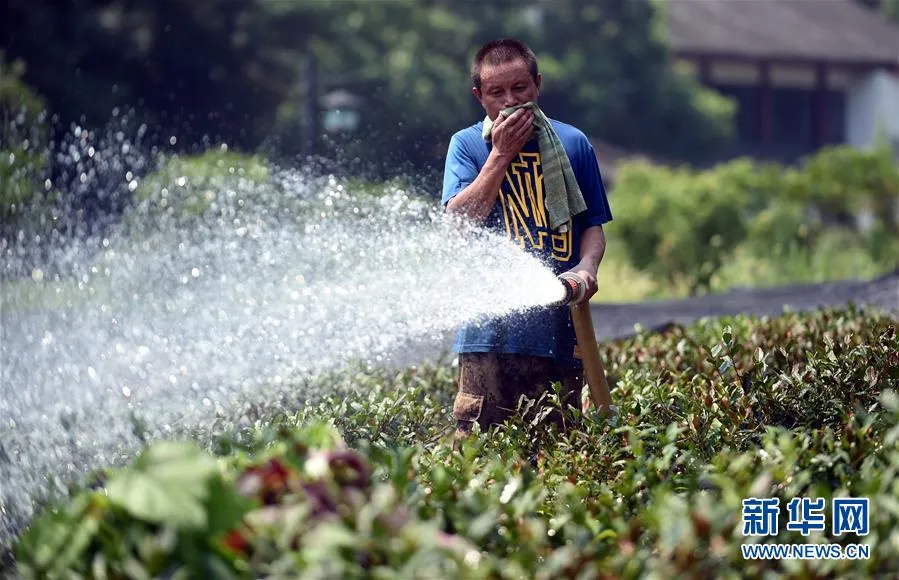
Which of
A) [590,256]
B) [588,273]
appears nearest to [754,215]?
[590,256]

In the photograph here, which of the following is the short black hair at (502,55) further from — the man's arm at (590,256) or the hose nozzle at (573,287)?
the hose nozzle at (573,287)

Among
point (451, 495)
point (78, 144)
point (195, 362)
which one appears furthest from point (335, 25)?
point (451, 495)

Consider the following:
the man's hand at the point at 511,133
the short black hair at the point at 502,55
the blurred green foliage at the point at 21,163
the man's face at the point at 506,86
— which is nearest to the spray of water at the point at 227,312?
the man's hand at the point at 511,133

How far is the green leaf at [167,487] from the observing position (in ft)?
9.05

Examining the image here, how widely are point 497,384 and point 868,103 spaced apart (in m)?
37.0

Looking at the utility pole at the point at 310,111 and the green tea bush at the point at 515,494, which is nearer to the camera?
the green tea bush at the point at 515,494

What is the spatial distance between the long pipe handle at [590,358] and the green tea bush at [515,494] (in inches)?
3.3

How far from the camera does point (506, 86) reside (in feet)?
14.7

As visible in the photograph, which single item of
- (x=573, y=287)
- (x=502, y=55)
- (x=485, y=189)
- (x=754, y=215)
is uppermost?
(x=502, y=55)

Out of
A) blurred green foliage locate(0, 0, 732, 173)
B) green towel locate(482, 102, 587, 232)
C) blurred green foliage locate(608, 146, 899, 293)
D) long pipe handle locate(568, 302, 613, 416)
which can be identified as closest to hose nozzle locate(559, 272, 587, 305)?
long pipe handle locate(568, 302, 613, 416)

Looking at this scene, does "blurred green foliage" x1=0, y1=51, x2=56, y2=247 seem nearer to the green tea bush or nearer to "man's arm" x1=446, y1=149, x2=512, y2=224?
"man's arm" x1=446, y1=149, x2=512, y2=224

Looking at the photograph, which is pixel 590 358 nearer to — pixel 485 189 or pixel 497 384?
pixel 497 384

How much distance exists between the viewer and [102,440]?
4910 mm

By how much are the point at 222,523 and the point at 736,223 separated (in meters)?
12.3
